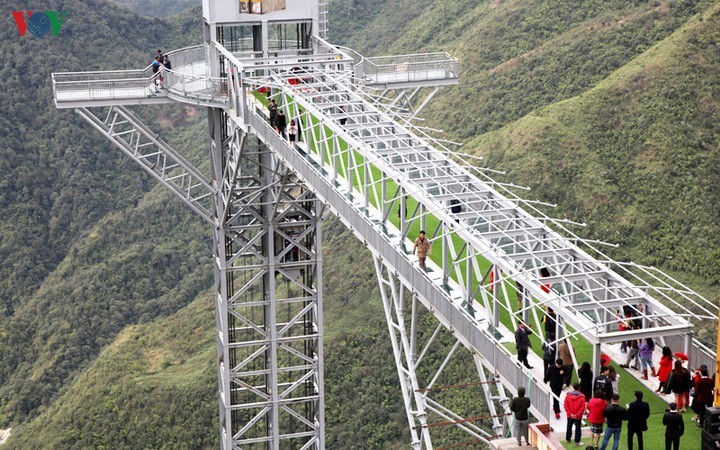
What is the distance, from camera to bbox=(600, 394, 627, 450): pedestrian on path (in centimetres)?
2008

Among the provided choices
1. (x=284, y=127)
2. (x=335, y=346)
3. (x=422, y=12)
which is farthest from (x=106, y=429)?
(x=422, y=12)

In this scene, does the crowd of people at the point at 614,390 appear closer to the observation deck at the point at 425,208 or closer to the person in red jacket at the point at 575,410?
the person in red jacket at the point at 575,410

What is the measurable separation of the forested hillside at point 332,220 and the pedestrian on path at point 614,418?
23.9 metres

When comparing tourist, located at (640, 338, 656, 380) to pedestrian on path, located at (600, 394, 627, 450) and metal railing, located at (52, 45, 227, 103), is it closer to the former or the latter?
pedestrian on path, located at (600, 394, 627, 450)

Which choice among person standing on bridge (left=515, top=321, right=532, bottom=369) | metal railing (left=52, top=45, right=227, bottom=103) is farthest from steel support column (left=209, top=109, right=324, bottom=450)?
person standing on bridge (left=515, top=321, right=532, bottom=369)

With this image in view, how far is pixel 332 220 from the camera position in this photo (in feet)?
208

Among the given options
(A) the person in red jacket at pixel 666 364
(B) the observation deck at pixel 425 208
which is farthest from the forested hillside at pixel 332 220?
(A) the person in red jacket at pixel 666 364

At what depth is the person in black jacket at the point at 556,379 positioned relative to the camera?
21141 millimetres

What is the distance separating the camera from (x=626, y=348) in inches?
926

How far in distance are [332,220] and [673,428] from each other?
4399 centimetres

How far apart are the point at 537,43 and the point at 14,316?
112 feet

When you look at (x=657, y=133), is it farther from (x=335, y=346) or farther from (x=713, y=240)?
(x=335, y=346)

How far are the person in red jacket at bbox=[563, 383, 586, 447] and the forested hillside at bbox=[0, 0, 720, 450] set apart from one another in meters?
23.8

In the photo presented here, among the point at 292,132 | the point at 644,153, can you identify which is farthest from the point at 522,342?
the point at 644,153
